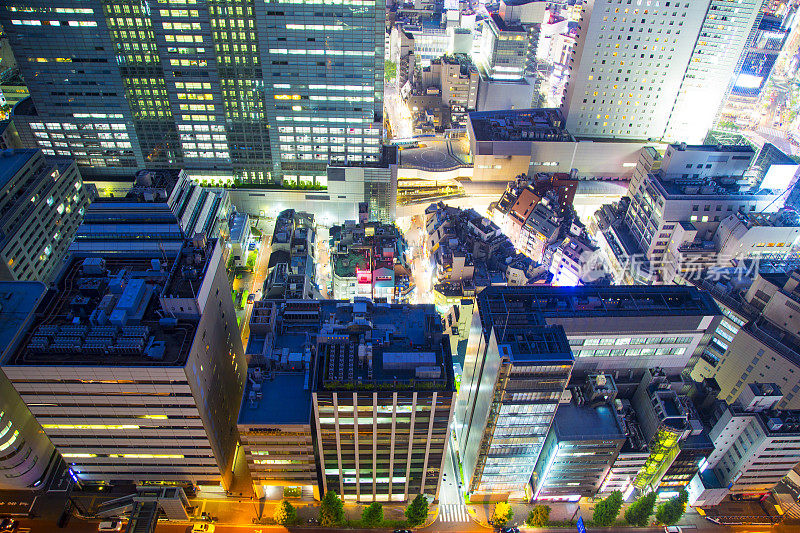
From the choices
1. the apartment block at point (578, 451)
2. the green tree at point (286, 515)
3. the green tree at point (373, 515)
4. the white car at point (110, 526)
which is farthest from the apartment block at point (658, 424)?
the white car at point (110, 526)

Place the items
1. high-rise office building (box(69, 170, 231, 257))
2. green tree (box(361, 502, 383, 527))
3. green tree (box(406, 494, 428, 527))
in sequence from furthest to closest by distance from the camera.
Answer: high-rise office building (box(69, 170, 231, 257)), green tree (box(361, 502, 383, 527)), green tree (box(406, 494, 428, 527))

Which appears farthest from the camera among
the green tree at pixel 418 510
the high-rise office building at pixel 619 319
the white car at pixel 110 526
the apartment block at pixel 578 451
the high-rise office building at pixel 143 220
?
the high-rise office building at pixel 143 220

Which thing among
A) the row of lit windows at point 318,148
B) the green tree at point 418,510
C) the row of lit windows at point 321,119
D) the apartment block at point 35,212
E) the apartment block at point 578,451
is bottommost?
the green tree at point 418,510

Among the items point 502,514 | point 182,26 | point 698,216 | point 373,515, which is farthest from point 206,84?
point 698,216

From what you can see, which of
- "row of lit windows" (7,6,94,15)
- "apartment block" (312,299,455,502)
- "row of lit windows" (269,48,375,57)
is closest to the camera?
"apartment block" (312,299,455,502)

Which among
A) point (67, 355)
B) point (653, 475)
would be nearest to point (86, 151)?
point (67, 355)

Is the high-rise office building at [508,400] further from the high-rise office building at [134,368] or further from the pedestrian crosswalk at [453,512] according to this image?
the high-rise office building at [134,368]

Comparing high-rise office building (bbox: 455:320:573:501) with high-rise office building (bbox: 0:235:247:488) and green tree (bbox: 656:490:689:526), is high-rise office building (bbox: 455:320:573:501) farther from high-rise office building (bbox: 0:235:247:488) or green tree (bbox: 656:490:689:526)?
high-rise office building (bbox: 0:235:247:488)

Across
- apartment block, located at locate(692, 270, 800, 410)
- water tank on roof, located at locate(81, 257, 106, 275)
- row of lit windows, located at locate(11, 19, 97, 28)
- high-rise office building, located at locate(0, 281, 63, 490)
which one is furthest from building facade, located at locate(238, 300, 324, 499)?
row of lit windows, located at locate(11, 19, 97, 28)
